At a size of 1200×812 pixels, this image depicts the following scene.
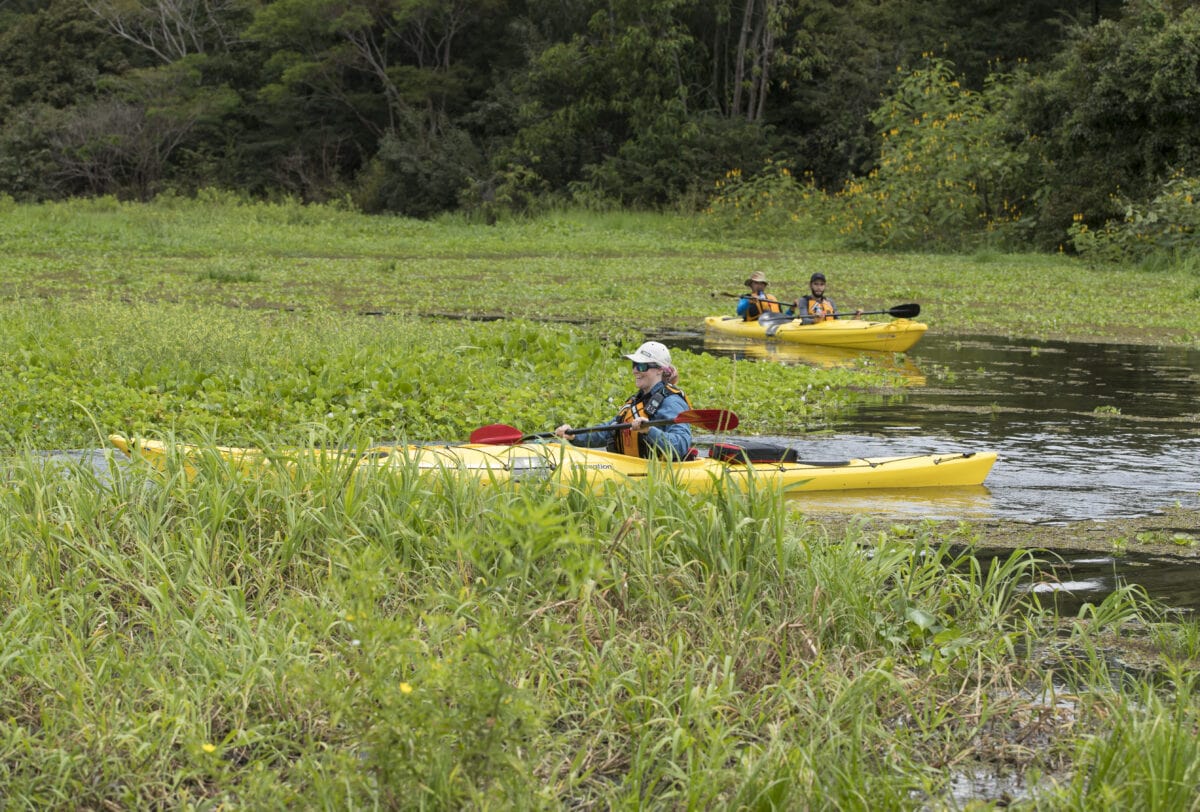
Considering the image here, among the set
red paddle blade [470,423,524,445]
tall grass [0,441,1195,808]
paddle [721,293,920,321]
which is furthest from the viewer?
paddle [721,293,920,321]

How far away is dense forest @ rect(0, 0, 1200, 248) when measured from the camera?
32.1 m

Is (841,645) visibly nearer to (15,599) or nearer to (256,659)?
(256,659)

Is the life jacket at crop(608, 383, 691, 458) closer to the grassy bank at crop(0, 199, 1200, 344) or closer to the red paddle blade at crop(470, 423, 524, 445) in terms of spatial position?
the red paddle blade at crop(470, 423, 524, 445)

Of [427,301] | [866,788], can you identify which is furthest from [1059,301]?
[866,788]

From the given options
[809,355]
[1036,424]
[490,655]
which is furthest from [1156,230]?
[490,655]

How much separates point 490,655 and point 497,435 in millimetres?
4176

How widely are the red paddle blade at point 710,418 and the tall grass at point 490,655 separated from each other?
1896mm

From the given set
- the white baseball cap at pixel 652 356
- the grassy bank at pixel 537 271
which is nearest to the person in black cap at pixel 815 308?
the grassy bank at pixel 537 271

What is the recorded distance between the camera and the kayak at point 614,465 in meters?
5.97

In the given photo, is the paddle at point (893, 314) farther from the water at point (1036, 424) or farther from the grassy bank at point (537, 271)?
the grassy bank at point (537, 271)

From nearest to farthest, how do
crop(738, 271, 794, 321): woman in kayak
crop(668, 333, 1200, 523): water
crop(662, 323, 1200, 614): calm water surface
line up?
crop(662, 323, 1200, 614): calm water surface → crop(668, 333, 1200, 523): water → crop(738, 271, 794, 321): woman in kayak

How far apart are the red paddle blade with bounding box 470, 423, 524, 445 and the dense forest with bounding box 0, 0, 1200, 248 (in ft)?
79.8

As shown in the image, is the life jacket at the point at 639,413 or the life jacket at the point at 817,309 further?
the life jacket at the point at 817,309

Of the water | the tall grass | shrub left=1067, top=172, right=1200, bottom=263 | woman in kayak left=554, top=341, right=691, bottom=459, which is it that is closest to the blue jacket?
woman in kayak left=554, top=341, right=691, bottom=459
